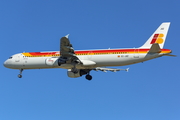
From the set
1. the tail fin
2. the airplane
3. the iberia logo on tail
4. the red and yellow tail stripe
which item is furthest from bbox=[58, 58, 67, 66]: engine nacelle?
the iberia logo on tail

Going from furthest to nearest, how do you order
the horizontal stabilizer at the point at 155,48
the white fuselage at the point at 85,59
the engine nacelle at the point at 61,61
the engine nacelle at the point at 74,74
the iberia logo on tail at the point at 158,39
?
the engine nacelle at the point at 74,74
the engine nacelle at the point at 61,61
the iberia logo on tail at the point at 158,39
the white fuselage at the point at 85,59
the horizontal stabilizer at the point at 155,48

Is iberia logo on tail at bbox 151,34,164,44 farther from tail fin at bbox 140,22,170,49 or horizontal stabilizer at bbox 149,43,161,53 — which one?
horizontal stabilizer at bbox 149,43,161,53

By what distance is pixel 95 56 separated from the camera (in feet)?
136

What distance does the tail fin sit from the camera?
40.2m

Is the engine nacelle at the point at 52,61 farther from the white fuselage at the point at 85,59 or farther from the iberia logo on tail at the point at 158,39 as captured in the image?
the iberia logo on tail at the point at 158,39

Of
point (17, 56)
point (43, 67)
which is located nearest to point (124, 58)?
point (43, 67)

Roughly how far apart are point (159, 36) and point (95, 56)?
8.06m

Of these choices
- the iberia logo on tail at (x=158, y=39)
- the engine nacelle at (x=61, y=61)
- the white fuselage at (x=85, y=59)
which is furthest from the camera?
the engine nacelle at (x=61, y=61)

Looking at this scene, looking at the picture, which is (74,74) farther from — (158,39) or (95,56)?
(158,39)

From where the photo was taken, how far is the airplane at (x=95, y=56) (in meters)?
39.2

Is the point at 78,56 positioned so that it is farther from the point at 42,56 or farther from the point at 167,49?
the point at 167,49

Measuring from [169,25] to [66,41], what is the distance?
41.3ft

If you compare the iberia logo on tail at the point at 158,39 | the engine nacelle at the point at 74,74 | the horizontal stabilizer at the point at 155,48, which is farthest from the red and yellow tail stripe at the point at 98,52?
the engine nacelle at the point at 74,74

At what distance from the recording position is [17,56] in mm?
46062
